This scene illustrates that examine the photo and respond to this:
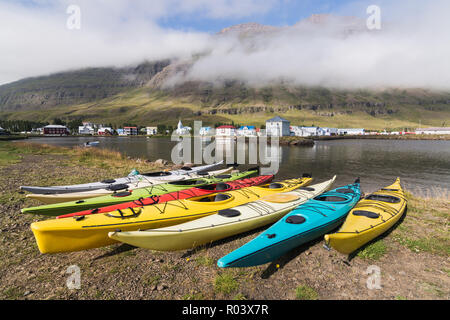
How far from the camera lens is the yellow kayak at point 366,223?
5730 millimetres

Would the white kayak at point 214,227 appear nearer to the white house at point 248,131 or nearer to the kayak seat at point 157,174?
the kayak seat at point 157,174

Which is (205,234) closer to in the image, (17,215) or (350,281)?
(350,281)

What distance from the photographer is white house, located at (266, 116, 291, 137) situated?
104m

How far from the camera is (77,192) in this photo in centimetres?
1002

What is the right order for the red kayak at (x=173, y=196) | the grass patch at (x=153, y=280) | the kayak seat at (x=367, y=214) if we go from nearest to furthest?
the grass patch at (x=153, y=280), the red kayak at (x=173, y=196), the kayak seat at (x=367, y=214)

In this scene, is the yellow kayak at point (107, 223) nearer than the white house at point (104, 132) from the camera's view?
Yes

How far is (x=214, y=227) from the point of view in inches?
260

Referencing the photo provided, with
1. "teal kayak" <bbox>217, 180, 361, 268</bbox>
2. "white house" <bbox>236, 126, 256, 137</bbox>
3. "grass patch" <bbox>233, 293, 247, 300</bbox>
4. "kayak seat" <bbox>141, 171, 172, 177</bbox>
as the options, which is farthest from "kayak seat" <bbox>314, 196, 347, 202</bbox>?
"white house" <bbox>236, 126, 256, 137</bbox>

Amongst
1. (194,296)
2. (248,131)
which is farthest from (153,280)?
(248,131)

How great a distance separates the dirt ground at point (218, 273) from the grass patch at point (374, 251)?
26 millimetres

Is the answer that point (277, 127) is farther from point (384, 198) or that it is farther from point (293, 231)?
point (293, 231)

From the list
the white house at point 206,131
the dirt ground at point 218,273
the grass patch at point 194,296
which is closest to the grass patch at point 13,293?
the dirt ground at point 218,273
